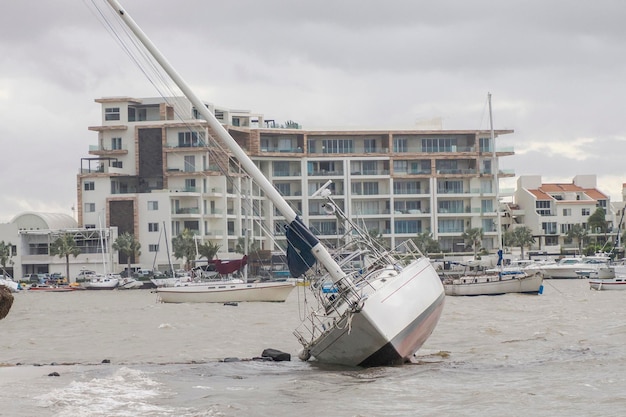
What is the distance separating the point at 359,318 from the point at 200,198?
357 ft

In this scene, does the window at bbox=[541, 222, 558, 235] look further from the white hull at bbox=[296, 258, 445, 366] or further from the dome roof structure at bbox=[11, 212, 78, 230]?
the white hull at bbox=[296, 258, 445, 366]

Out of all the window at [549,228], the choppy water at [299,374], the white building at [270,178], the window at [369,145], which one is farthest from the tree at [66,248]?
the choppy water at [299,374]

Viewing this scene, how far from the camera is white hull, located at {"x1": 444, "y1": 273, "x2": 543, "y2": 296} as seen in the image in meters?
83.8

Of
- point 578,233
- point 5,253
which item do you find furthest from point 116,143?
point 578,233

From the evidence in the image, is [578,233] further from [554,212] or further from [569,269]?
[569,269]

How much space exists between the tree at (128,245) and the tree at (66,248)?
15.8ft

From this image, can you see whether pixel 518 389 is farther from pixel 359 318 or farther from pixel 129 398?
pixel 129 398

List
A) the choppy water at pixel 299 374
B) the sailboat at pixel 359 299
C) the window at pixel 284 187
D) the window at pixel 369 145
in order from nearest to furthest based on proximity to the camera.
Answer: the choppy water at pixel 299 374 < the sailboat at pixel 359 299 < the window at pixel 284 187 < the window at pixel 369 145

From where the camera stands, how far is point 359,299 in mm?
30031

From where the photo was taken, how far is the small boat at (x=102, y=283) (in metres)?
124

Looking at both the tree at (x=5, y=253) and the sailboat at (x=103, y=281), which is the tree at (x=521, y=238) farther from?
the tree at (x=5, y=253)

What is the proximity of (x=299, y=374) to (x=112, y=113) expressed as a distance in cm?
11212

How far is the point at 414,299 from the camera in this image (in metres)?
31.7

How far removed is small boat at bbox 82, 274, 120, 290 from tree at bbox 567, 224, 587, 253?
62.8 meters
